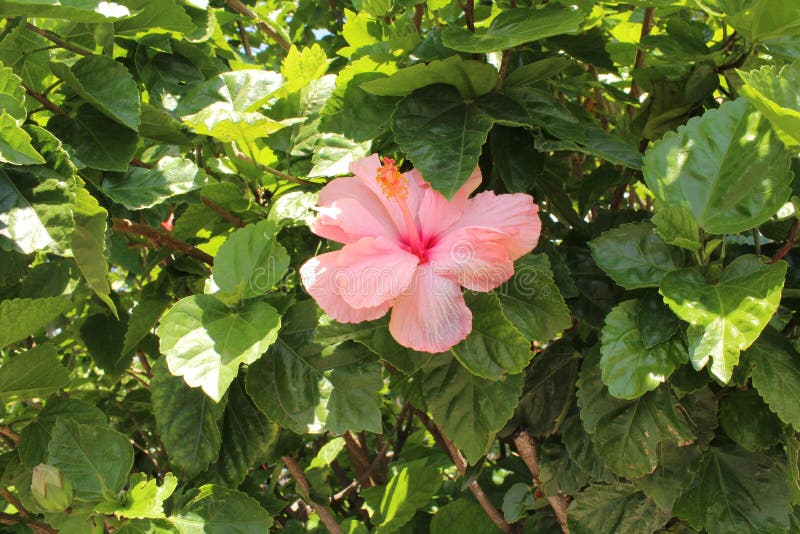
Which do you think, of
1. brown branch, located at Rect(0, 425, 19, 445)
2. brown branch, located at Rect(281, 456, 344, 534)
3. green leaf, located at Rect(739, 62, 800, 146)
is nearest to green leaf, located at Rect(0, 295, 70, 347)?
brown branch, located at Rect(0, 425, 19, 445)

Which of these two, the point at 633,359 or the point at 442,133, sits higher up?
the point at 442,133

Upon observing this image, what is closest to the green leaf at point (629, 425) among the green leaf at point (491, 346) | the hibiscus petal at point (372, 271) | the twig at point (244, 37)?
the green leaf at point (491, 346)

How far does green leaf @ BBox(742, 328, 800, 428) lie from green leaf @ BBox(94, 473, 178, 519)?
811mm

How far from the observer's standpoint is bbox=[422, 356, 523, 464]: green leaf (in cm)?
96

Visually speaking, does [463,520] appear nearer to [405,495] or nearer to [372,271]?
[405,495]

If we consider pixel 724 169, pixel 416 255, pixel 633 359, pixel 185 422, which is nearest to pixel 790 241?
pixel 724 169

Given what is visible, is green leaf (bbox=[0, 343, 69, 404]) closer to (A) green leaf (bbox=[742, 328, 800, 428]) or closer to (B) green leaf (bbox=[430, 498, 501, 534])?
(B) green leaf (bbox=[430, 498, 501, 534])

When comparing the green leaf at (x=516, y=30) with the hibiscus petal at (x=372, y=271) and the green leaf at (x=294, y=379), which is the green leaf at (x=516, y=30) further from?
the green leaf at (x=294, y=379)

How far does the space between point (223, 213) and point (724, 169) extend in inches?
31.0

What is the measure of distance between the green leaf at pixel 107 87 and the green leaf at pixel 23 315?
0.30m

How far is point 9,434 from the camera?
4.16 feet

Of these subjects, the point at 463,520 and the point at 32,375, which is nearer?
the point at 32,375

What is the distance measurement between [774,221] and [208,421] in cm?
91

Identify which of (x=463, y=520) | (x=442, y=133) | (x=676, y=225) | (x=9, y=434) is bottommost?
(x=463, y=520)
